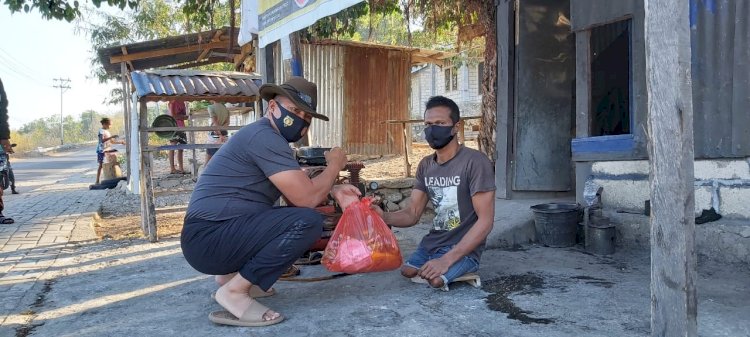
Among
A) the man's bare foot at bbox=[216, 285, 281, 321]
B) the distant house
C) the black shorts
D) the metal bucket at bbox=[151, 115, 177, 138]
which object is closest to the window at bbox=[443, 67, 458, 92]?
the distant house

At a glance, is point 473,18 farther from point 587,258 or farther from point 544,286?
point 544,286

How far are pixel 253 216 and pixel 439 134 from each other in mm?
1326

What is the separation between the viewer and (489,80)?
789 centimetres

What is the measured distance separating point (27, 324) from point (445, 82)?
2785cm

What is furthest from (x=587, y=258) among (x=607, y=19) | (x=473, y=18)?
(x=473, y=18)

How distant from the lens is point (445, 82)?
30.2m

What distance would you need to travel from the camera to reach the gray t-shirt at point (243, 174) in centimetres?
324

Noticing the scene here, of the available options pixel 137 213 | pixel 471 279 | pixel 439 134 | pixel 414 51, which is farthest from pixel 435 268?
pixel 414 51

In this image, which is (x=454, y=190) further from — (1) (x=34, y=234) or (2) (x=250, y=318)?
(1) (x=34, y=234)

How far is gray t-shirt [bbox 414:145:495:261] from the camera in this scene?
3783mm

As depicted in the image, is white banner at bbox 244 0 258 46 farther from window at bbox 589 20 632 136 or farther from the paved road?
window at bbox 589 20 632 136

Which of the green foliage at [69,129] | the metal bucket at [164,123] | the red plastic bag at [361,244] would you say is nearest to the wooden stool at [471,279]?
the red plastic bag at [361,244]

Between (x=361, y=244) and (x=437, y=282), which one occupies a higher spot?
(x=361, y=244)

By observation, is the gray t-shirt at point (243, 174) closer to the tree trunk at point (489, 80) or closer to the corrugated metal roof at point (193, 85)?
the corrugated metal roof at point (193, 85)
